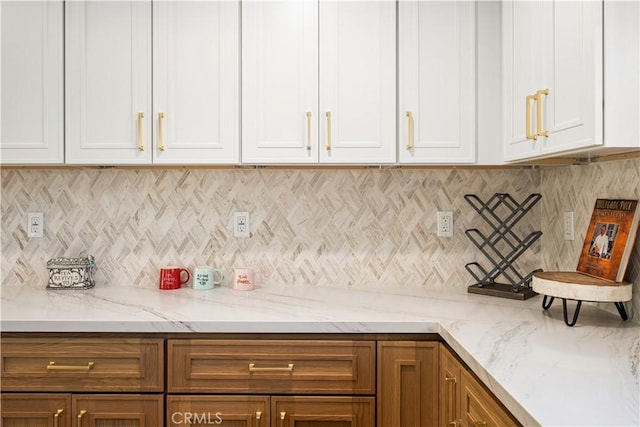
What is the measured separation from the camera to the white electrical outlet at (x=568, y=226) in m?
2.02

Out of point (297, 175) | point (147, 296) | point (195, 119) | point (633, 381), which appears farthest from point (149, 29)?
point (633, 381)

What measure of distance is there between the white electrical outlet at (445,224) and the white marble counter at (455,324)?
312mm

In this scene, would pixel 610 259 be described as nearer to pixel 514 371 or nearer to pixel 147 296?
pixel 514 371

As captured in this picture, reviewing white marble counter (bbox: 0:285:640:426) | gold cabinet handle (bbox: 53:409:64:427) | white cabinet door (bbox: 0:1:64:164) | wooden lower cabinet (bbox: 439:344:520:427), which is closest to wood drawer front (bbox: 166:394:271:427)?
white marble counter (bbox: 0:285:640:426)

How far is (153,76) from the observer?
2020mm

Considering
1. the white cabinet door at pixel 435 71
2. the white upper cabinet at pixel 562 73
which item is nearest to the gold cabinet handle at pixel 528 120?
the white upper cabinet at pixel 562 73

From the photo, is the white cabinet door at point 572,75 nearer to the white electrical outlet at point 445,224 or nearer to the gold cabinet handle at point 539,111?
A: the gold cabinet handle at point 539,111

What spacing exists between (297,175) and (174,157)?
1.92 ft

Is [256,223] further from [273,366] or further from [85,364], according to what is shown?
[85,364]

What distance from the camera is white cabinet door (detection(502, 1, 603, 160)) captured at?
132 cm

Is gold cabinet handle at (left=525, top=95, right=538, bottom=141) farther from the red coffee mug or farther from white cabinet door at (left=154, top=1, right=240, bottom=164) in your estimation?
the red coffee mug

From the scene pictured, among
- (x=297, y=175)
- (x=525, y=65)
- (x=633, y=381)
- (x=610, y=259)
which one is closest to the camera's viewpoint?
(x=633, y=381)

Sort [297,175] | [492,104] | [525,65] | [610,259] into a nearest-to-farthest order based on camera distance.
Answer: [610,259], [525,65], [492,104], [297,175]

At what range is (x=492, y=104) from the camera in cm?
201
